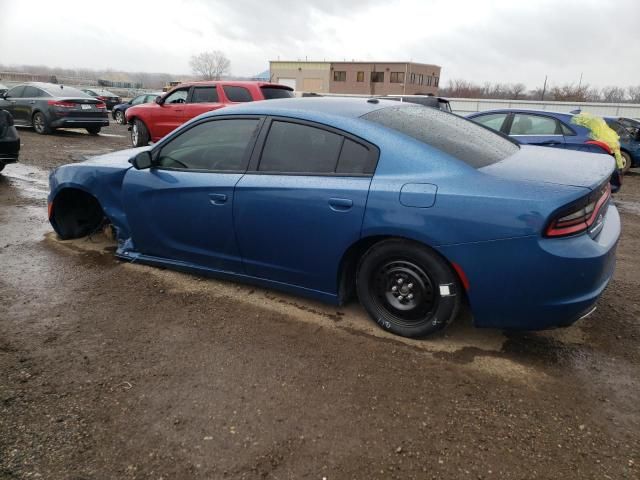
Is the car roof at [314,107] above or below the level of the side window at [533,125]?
above

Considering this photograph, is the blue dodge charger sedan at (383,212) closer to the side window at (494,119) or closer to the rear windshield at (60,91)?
the side window at (494,119)

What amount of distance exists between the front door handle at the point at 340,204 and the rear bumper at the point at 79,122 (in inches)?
535

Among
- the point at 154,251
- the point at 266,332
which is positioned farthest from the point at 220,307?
the point at 154,251

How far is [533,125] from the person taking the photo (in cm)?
850

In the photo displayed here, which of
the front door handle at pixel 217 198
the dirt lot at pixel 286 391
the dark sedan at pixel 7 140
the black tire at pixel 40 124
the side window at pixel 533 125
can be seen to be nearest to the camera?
the dirt lot at pixel 286 391

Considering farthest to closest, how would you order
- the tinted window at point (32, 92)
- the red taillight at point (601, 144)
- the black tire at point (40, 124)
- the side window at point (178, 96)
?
the tinted window at point (32, 92)
the black tire at point (40, 124)
the side window at point (178, 96)
the red taillight at point (601, 144)

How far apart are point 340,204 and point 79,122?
13.7m

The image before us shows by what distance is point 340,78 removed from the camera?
71875mm

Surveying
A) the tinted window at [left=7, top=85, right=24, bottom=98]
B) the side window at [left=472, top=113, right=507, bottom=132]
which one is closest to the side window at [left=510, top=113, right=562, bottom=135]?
the side window at [left=472, top=113, right=507, bottom=132]

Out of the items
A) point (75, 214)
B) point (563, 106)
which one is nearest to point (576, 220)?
point (75, 214)

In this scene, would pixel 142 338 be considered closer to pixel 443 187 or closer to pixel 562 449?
pixel 443 187

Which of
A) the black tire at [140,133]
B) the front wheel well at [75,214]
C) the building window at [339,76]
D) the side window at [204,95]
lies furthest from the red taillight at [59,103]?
the building window at [339,76]

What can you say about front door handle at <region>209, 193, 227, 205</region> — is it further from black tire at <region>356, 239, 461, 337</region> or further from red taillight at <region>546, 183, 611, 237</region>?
red taillight at <region>546, 183, 611, 237</region>

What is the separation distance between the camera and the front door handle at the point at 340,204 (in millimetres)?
2988
